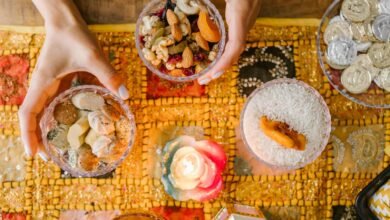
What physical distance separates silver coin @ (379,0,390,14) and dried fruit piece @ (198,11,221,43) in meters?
0.31

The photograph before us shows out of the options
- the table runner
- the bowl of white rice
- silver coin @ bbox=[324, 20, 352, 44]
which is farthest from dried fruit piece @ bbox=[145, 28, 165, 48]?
silver coin @ bbox=[324, 20, 352, 44]

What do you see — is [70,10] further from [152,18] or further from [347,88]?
[347,88]

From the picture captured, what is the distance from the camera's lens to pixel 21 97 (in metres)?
1.06

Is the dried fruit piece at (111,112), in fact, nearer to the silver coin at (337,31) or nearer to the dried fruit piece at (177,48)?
the dried fruit piece at (177,48)

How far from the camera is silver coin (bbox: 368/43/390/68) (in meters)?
0.97

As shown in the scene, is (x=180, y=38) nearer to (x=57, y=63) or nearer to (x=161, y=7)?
(x=161, y=7)

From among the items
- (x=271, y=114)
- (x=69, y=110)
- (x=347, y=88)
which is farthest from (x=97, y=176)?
(x=347, y=88)

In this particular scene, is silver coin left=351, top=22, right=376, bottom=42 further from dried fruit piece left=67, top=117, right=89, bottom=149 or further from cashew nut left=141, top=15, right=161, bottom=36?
dried fruit piece left=67, top=117, right=89, bottom=149

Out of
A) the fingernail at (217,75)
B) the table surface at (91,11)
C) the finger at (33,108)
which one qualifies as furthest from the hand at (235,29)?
the finger at (33,108)

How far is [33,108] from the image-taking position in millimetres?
977

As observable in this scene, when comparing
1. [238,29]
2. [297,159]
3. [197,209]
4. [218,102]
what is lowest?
[197,209]

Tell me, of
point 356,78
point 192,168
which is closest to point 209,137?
point 192,168

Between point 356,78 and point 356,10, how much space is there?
0.43ft

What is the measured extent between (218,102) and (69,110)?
0.96 feet
